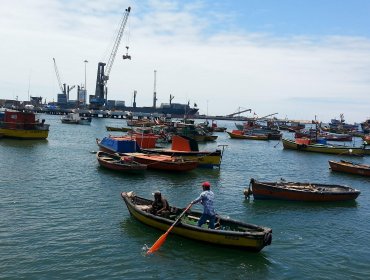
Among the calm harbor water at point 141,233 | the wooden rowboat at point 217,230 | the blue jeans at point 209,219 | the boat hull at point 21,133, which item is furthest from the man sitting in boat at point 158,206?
the boat hull at point 21,133

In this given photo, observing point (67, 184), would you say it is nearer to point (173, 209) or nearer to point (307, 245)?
point (173, 209)

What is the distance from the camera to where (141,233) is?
20.5 m

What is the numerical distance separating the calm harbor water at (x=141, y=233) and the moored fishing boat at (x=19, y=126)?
2552cm

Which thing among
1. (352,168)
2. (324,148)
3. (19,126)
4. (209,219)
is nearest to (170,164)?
(209,219)

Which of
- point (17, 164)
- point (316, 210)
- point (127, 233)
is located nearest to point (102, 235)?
point (127, 233)

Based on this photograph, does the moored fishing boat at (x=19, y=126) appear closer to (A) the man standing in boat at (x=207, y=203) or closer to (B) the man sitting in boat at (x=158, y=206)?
(B) the man sitting in boat at (x=158, y=206)

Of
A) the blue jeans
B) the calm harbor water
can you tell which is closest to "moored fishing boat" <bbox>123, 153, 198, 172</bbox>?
the calm harbor water

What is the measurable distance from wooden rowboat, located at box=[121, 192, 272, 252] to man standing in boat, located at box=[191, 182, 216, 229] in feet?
1.15

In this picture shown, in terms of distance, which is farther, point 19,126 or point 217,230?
point 19,126

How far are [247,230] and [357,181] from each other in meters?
26.1

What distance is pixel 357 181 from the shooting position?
4112cm

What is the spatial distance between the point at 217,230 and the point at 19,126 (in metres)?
52.3

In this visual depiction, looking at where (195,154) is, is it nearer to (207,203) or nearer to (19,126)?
(207,203)

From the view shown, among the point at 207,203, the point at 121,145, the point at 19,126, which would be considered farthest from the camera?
the point at 19,126
